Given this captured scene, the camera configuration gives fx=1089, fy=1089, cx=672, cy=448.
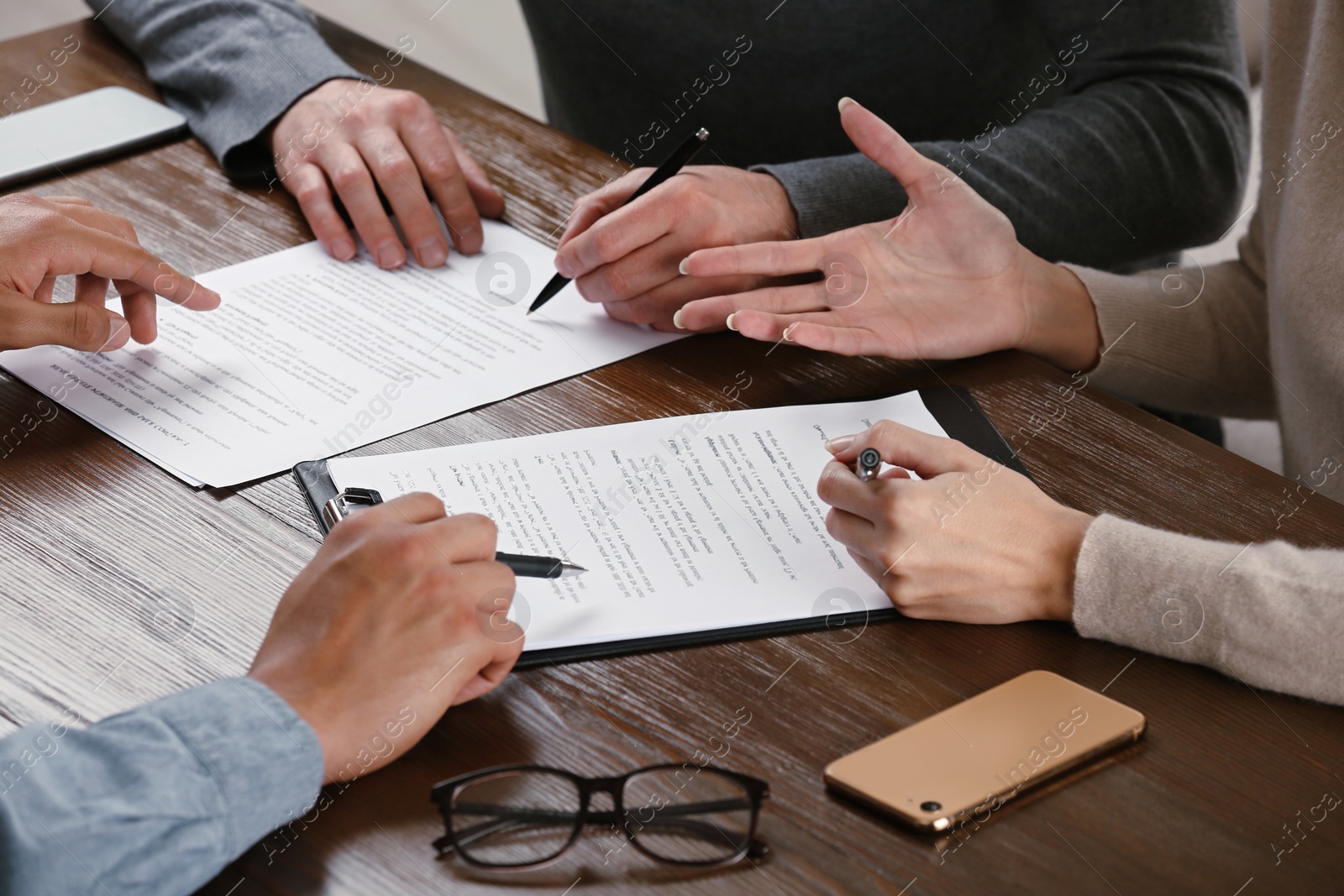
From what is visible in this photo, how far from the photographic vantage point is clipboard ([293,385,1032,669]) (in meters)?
0.68

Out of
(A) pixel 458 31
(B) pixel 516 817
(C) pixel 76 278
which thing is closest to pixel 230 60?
Result: (C) pixel 76 278

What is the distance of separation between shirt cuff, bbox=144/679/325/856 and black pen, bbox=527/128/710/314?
530mm

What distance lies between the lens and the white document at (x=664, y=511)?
2.33ft

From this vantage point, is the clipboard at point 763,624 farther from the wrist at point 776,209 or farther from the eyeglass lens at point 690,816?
the wrist at point 776,209

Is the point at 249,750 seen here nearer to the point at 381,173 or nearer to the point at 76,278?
the point at 76,278

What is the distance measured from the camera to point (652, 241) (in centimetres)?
101

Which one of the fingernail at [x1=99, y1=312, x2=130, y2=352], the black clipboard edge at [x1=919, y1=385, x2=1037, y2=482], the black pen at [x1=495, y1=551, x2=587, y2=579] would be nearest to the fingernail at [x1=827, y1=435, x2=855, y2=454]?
the black clipboard edge at [x1=919, y1=385, x2=1037, y2=482]

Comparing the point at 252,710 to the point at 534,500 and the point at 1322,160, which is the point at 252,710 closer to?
the point at 534,500

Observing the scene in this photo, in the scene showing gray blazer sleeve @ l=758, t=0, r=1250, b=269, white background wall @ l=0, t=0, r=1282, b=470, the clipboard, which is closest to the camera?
the clipboard

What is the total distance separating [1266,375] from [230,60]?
126 cm

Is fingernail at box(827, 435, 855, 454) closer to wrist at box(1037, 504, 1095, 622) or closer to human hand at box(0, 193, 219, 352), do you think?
wrist at box(1037, 504, 1095, 622)

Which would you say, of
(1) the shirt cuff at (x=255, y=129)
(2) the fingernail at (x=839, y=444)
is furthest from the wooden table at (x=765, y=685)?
(1) the shirt cuff at (x=255, y=129)

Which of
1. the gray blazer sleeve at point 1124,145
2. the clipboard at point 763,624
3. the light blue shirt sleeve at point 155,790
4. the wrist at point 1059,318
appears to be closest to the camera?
the light blue shirt sleeve at point 155,790

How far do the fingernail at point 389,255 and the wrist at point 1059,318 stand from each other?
611mm
